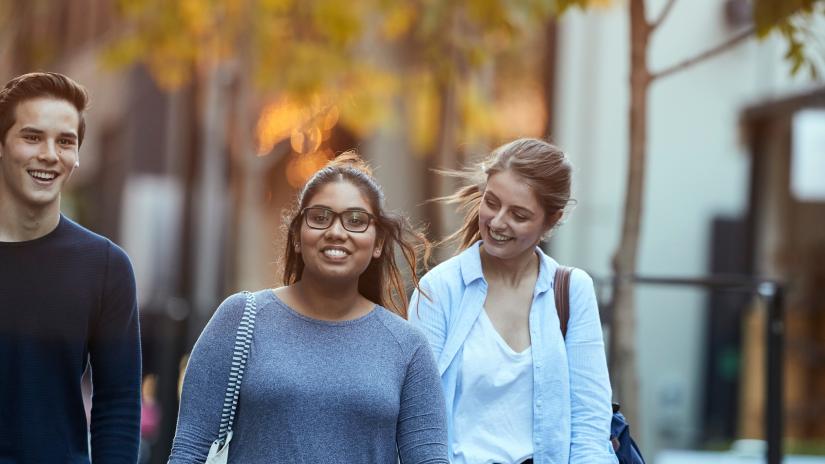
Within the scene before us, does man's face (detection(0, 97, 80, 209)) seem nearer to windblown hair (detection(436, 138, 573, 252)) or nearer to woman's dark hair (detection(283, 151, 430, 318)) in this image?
woman's dark hair (detection(283, 151, 430, 318))

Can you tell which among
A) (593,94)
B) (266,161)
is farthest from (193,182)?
(593,94)

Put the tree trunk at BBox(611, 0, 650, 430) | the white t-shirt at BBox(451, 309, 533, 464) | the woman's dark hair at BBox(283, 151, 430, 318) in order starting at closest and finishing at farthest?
1. the woman's dark hair at BBox(283, 151, 430, 318)
2. the white t-shirt at BBox(451, 309, 533, 464)
3. the tree trunk at BBox(611, 0, 650, 430)

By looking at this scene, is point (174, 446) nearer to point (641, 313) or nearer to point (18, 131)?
point (18, 131)

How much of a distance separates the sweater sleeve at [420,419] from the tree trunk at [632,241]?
9.08 ft

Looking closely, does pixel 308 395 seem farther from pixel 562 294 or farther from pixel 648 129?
pixel 648 129

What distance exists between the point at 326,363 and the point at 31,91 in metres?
1.10

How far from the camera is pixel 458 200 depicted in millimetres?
4922

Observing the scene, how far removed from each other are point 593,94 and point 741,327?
9.89 feet

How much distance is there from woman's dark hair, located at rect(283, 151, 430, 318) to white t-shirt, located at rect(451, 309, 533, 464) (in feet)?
0.97

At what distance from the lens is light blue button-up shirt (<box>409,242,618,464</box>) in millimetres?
4512

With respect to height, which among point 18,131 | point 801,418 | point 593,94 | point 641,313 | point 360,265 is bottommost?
point 801,418

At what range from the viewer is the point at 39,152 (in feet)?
13.1

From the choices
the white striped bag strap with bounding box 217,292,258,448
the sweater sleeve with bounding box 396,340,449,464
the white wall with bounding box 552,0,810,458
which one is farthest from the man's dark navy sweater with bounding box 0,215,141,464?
the white wall with bounding box 552,0,810,458

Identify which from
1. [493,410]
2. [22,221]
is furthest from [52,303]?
[493,410]
